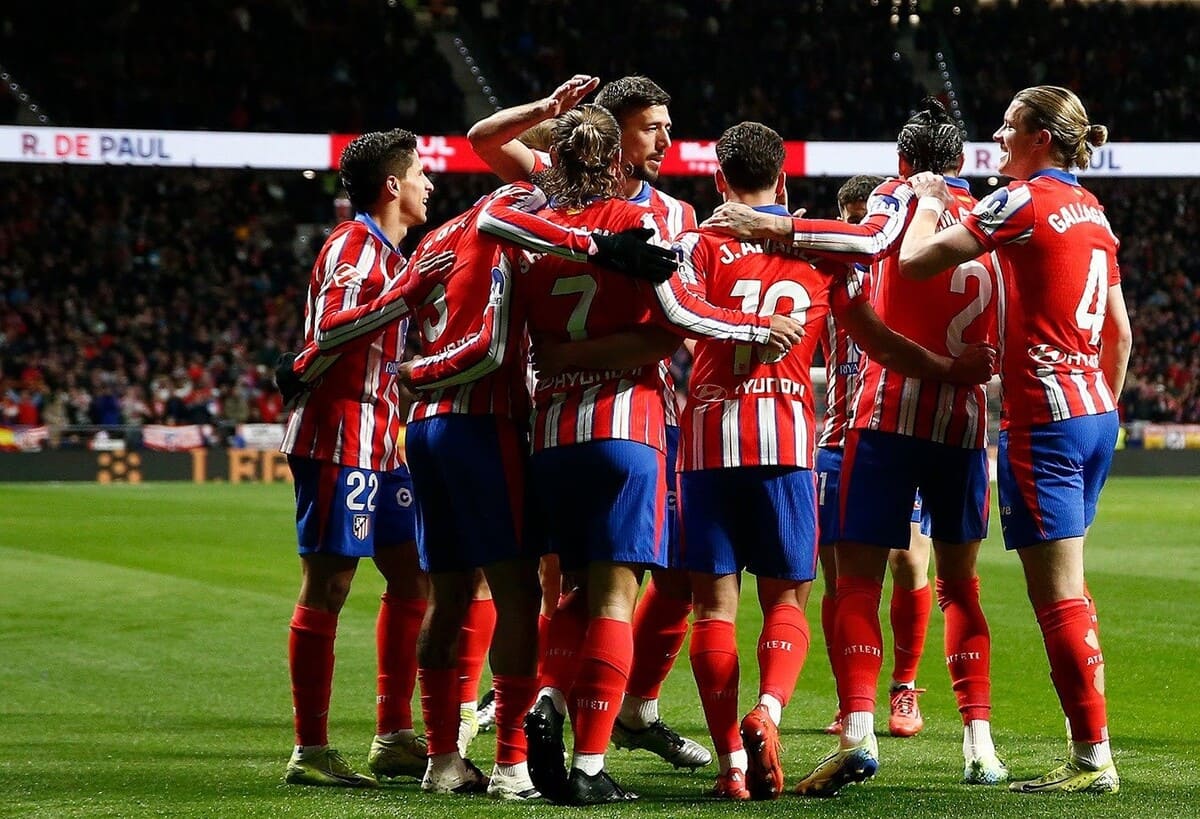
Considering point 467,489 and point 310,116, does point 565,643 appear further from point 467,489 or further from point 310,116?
point 310,116

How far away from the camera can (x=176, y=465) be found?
80.1 ft

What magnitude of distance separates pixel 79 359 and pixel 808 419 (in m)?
23.9

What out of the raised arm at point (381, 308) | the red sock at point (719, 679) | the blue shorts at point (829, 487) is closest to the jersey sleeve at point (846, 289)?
the red sock at point (719, 679)

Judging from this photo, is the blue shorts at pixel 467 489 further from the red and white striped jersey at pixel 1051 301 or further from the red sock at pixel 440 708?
the red and white striped jersey at pixel 1051 301

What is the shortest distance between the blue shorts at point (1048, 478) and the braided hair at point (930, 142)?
1.02 m

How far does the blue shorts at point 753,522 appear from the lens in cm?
473

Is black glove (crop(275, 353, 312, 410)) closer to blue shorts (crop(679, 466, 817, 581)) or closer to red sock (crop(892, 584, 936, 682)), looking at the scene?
blue shorts (crop(679, 466, 817, 581))

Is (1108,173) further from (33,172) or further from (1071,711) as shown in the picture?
(1071,711)

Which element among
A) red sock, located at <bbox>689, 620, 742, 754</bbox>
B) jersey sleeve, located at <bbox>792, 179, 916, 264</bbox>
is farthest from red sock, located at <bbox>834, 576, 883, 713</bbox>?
jersey sleeve, located at <bbox>792, 179, 916, 264</bbox>

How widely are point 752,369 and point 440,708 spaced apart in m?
1.45

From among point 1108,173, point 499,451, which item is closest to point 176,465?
point 1108,173

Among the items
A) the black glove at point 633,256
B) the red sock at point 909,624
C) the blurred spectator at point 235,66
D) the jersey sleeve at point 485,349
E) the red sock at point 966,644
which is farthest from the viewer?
the blurred spectator at point 235,66

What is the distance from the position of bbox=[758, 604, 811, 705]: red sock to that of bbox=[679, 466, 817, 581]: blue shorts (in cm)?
13

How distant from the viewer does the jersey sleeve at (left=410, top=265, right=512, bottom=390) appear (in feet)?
15.0
